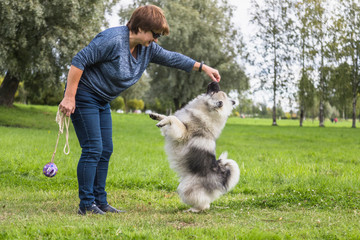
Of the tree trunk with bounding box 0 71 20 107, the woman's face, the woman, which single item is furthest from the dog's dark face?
the tree trunk with bounding box 0 71 20 107

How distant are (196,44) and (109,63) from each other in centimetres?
3078

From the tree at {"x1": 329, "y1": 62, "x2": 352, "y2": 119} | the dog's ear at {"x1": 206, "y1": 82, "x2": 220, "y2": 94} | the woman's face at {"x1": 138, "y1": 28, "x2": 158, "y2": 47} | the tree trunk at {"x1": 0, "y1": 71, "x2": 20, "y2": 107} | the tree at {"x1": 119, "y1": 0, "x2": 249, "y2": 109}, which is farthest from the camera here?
the tree at {"x1": 329, "y1": 62, "x2": 352, "y2": 119}

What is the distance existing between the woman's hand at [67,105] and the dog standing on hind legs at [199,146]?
44.0 inches

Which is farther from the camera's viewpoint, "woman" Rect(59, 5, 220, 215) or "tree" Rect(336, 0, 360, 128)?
"tree" Rect(336, 0, 360, 128)

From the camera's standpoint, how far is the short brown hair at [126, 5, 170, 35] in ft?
13.8

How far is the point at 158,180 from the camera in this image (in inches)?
292

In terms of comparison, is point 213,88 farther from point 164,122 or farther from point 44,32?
point 44,32

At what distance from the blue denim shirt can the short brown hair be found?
0.19 metres

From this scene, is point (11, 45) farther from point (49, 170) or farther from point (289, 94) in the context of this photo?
point (289, 94)

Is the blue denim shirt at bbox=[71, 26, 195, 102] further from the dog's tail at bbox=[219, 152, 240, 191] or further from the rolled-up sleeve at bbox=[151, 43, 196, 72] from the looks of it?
the dog's tail at bbox=[219, 152, 240, 191]

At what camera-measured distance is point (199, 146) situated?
4.72 meters

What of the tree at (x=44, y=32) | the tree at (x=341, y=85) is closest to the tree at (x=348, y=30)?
the tree at (x=341, y=85)

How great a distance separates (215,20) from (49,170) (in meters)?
33.8

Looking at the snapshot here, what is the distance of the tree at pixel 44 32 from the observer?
17.8m
